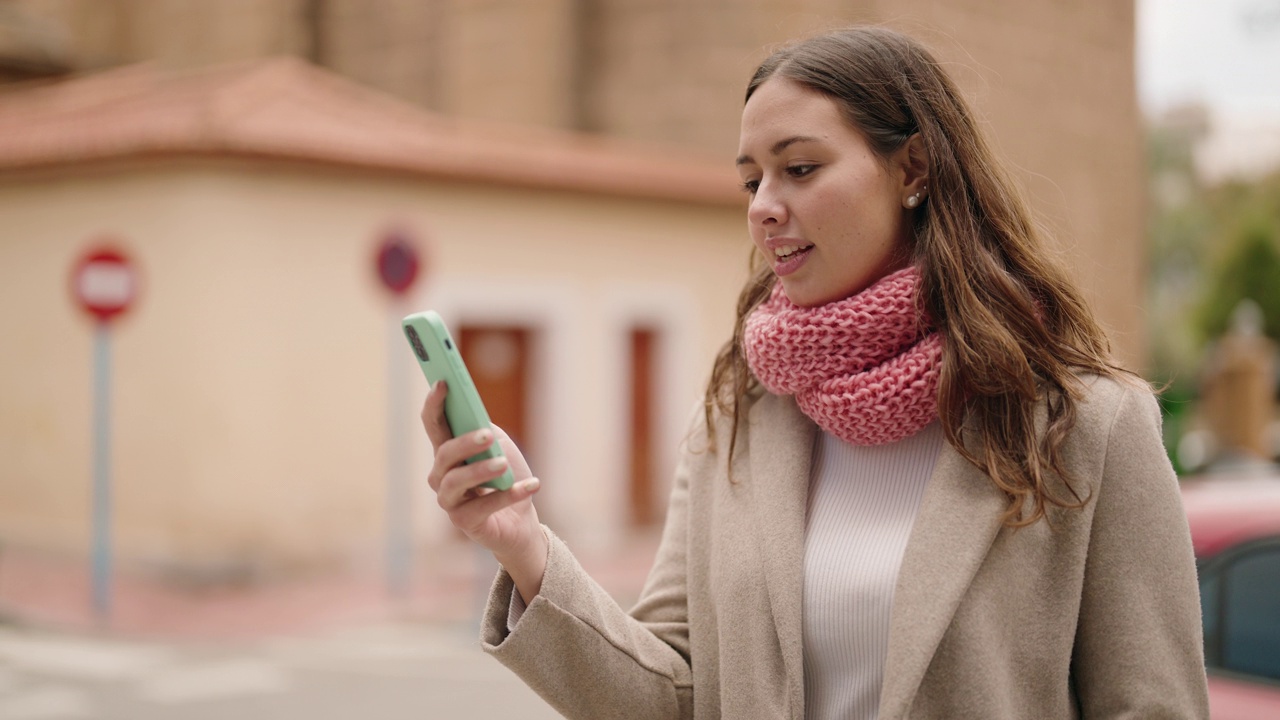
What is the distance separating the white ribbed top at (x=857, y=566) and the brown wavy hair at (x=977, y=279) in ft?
0.44

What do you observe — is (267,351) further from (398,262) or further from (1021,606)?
(1021,606)

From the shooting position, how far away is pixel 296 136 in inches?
467

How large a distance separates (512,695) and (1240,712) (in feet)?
18.0

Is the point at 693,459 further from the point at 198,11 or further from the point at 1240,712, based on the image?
the point at 198,11

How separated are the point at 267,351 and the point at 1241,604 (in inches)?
391

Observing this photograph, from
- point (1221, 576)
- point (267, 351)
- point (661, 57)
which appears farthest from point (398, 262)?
point (661, 57)

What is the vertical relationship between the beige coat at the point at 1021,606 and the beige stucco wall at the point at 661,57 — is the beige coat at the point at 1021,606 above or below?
below

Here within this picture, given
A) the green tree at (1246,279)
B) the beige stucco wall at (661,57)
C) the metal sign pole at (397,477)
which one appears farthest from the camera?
the green tree at (1246,279)

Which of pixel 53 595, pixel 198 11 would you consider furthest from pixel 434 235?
pixel 198 11

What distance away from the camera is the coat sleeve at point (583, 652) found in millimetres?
1998

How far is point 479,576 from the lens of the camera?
11.3m

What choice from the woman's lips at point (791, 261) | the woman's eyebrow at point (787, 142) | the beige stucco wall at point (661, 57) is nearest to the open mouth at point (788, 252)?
the woman's lips at point (791, 261)

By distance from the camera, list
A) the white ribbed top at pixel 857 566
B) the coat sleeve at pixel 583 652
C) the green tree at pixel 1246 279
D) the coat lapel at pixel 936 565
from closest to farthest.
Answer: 1. the coat lapel at pixel 936 565
2. the white ribbed top at pixel 857 566
3. the coat sleeve at pixel 583 652
4. the green tree at pixel 1246 279

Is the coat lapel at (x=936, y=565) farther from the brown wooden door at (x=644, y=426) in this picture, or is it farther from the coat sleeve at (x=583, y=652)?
the brown wooden door at (x=644, y=426)
